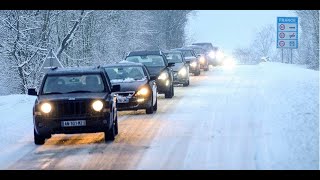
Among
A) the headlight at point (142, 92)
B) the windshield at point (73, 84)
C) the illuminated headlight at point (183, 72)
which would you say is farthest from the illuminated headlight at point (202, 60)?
the windshield at point (73, 84)

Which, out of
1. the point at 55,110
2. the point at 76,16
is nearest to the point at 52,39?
the point at 76,16

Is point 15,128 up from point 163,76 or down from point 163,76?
down

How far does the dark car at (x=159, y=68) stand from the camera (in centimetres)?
2440

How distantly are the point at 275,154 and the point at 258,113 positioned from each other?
23.5 ft

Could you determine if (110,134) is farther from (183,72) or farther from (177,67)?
(183,72)

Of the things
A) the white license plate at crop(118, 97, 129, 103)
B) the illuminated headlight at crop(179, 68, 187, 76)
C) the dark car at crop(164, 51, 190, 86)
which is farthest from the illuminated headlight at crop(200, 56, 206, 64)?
the white license plate at crop(118, 97, 129, 103)

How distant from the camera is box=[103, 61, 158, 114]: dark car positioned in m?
18.9

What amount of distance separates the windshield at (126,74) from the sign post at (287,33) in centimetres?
1231

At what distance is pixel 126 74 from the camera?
2023 cm

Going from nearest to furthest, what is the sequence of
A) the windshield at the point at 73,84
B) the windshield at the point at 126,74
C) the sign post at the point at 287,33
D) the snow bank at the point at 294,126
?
1. the snow bank at the point at 294,126
2. the windshield at the point at 73,84
3. the windshield at the point at 126,74
4. the sign post at the point at 287,33

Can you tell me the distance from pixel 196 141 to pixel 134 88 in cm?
550

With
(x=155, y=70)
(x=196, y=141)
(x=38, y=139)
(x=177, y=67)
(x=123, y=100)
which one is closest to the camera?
(x=196, y=141)

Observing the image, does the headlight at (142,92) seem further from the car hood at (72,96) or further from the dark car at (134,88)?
the car hood at (72,96)

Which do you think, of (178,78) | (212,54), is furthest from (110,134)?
(212,54)
